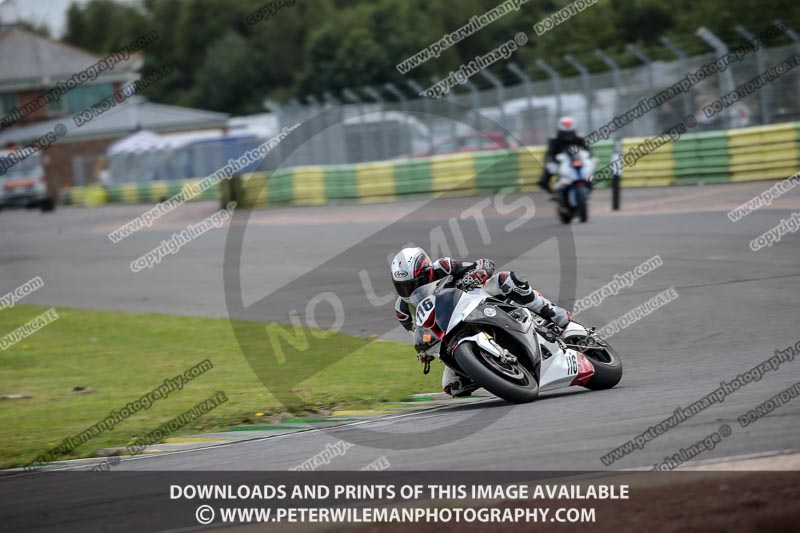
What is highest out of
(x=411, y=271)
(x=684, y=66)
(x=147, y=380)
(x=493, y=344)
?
(x=684, y=66)

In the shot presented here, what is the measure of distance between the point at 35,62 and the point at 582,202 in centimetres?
5960

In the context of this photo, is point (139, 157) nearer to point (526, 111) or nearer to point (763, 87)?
point (526, 111)

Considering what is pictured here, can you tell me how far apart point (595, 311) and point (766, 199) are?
8923 mm

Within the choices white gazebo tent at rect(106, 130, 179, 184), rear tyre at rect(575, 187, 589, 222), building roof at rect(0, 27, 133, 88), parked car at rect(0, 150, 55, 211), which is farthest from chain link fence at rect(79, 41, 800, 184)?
building roof at rect(0, 27, 133, 88)

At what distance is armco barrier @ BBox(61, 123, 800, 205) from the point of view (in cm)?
2220

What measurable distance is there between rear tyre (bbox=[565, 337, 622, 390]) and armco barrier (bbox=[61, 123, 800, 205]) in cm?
1450

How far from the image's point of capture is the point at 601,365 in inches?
322

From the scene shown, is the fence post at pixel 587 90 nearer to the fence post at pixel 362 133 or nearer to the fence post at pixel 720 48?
the fence post at pixel 720 48

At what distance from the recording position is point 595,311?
12.3 m

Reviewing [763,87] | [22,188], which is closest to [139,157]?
[22,188]

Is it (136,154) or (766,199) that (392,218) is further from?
(136,154)

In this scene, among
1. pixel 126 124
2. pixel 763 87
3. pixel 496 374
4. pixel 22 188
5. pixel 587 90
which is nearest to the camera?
pixel 496 374

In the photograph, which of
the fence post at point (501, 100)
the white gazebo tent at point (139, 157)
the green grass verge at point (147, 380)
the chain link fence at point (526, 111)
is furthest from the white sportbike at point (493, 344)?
the white gazebo tent at point (139, 157)

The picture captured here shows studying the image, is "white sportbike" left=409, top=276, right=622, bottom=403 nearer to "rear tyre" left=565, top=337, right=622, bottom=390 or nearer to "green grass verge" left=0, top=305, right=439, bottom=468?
"rear tyre" left=565, top=337, right=622, bottom=390
